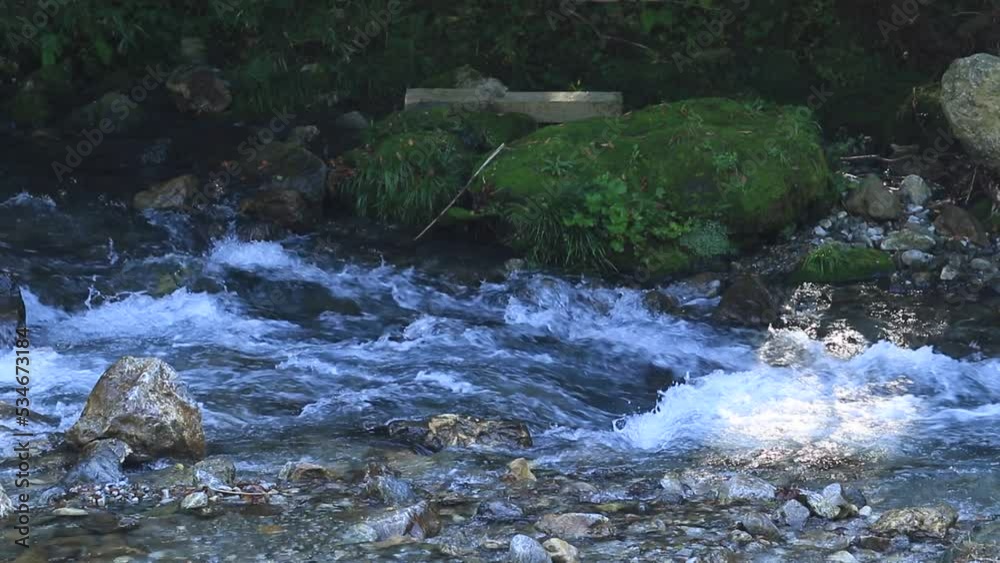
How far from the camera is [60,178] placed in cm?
1229

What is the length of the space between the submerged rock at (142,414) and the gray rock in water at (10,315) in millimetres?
2085

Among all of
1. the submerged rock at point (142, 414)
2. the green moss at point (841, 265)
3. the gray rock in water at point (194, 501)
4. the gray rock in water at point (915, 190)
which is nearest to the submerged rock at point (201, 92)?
the green moss at point (841, 265)

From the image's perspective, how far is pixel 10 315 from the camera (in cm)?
888

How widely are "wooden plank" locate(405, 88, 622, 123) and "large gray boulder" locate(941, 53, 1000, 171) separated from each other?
3156mm

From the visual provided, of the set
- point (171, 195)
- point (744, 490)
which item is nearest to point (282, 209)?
point (171, 195)

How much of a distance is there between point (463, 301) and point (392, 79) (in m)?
4.55

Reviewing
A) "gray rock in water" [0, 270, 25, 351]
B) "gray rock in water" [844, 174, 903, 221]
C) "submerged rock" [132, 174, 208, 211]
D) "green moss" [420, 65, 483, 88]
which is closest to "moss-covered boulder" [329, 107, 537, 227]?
"green moss" [420, 65, 483, 88]

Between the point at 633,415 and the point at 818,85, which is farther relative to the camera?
the point at 818,85

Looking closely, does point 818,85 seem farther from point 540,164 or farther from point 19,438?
point 19,438

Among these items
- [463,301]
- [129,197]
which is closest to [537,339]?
[463,301]

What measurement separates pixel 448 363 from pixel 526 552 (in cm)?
348

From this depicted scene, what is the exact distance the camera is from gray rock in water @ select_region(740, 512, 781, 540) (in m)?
6.00

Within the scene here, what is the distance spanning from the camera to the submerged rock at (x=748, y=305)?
990cm

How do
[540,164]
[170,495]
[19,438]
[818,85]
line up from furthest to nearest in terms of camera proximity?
1. [818,85]
2. [540,164]
3. [19,438]
4. [170,495]
